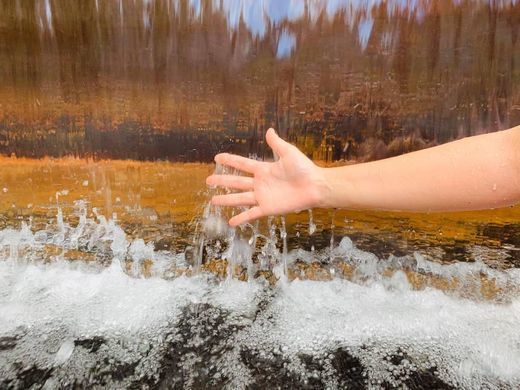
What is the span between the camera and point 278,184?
1.43 metres

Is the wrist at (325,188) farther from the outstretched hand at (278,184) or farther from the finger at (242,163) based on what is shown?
the finger at (242,163)

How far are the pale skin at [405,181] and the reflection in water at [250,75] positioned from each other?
20.9 inches

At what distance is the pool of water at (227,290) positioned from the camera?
1425 mm

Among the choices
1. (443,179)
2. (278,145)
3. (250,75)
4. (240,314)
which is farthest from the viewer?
(250,75)

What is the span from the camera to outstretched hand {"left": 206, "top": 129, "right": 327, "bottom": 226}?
1375 millimetres

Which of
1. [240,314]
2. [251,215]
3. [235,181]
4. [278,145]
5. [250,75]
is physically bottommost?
[240,314]

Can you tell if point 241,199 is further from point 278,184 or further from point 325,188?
point 325,188

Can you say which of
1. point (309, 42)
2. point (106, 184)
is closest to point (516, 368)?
point (309, 42)

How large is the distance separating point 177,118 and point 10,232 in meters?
0.93

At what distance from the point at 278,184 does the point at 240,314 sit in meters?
0.56

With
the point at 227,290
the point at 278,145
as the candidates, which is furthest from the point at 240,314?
the point at 278,145

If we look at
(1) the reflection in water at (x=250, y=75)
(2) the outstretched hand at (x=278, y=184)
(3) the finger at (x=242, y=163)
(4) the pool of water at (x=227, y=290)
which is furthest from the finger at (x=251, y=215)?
(1) the reflection in water at (x=250, y=75)

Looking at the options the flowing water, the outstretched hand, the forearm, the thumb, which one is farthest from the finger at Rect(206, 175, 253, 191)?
the flowing water

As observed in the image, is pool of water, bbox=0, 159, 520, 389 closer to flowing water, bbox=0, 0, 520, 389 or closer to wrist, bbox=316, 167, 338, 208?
flowing water, bbox=0, 0, 520, 389
